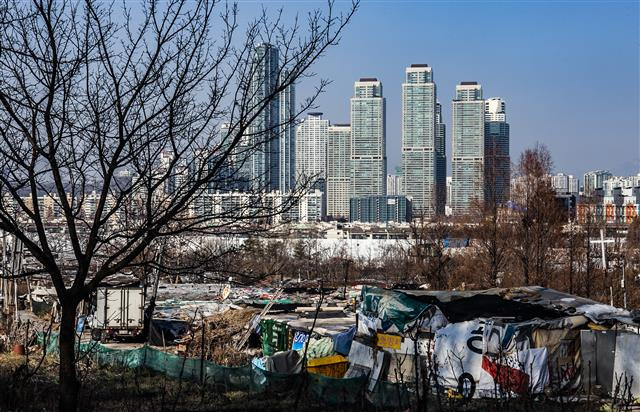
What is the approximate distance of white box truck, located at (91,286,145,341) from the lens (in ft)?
75.8

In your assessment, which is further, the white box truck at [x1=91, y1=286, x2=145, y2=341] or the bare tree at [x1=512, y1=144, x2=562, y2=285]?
the bare tree at [x1=512, y1=144, x2=562, y2=285]

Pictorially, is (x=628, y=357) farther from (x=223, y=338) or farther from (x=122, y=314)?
(x=122, y=314)

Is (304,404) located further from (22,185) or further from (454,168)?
(454,168)

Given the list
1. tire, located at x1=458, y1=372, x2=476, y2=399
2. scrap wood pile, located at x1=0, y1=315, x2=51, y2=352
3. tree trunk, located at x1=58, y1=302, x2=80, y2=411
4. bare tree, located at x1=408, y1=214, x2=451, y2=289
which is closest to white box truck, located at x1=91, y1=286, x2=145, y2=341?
scrap wood pile, located at x1=0, y1=315, x2=51, y2=352

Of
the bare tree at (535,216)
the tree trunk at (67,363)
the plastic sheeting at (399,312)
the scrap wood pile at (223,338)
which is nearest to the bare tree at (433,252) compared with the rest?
the bare tree at (535,216)

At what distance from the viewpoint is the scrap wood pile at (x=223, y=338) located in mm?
17734

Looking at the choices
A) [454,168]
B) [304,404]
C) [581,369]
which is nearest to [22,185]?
[304,404]

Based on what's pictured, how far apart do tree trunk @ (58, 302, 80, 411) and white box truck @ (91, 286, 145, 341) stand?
1704cm

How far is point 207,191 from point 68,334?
1.55 meters

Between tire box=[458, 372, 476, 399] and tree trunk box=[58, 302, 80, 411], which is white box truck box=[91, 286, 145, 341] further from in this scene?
tree trunk box=[58, 302, 80, 411]

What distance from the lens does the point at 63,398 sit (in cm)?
618

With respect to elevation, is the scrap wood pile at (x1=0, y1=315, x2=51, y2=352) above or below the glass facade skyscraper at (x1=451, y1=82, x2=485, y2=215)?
below

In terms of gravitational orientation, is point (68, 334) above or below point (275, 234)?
below

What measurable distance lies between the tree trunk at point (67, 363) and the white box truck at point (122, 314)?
17040 millimetres
